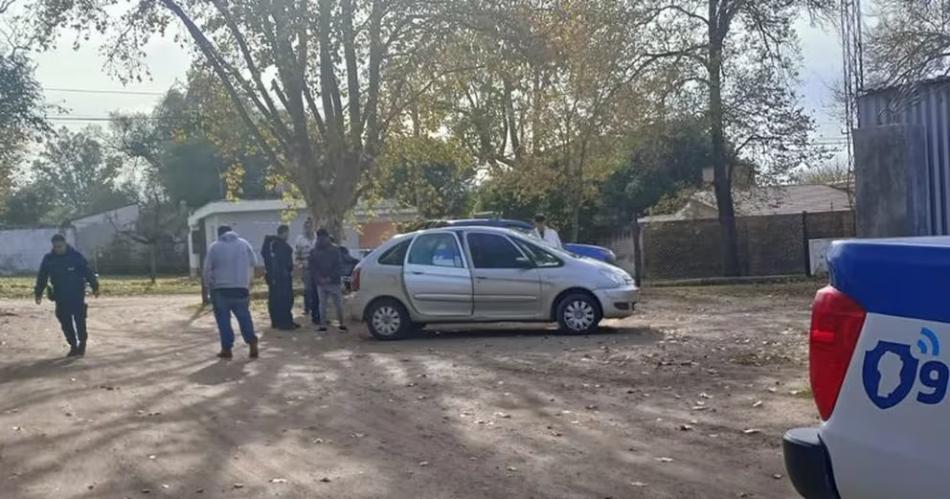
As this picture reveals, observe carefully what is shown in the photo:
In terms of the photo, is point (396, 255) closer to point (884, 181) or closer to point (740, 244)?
point (884, 181)

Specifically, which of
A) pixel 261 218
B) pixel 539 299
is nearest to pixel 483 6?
pixel 539 299

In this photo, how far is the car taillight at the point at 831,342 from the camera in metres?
4.01

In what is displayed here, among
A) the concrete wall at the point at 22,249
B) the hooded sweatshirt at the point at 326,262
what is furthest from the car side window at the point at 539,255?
the concrete wall at the point at 22,249

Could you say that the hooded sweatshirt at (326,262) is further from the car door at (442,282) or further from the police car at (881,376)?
the police car at (881,376)

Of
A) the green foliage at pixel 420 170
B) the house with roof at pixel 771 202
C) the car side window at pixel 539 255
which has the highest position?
the green foliage at pixel 420 170

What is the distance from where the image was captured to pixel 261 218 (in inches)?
1850

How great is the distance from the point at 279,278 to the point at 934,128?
381 inches

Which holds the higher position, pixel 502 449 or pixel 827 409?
pixel 827 409

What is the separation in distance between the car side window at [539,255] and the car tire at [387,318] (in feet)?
6.21

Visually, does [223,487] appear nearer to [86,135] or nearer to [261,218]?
[261,218]

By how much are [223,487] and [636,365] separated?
630cm

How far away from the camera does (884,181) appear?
12.6 metres

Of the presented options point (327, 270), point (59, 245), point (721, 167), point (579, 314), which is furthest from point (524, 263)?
point (721, 167)

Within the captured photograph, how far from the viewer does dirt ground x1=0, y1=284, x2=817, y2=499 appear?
25.8ft
